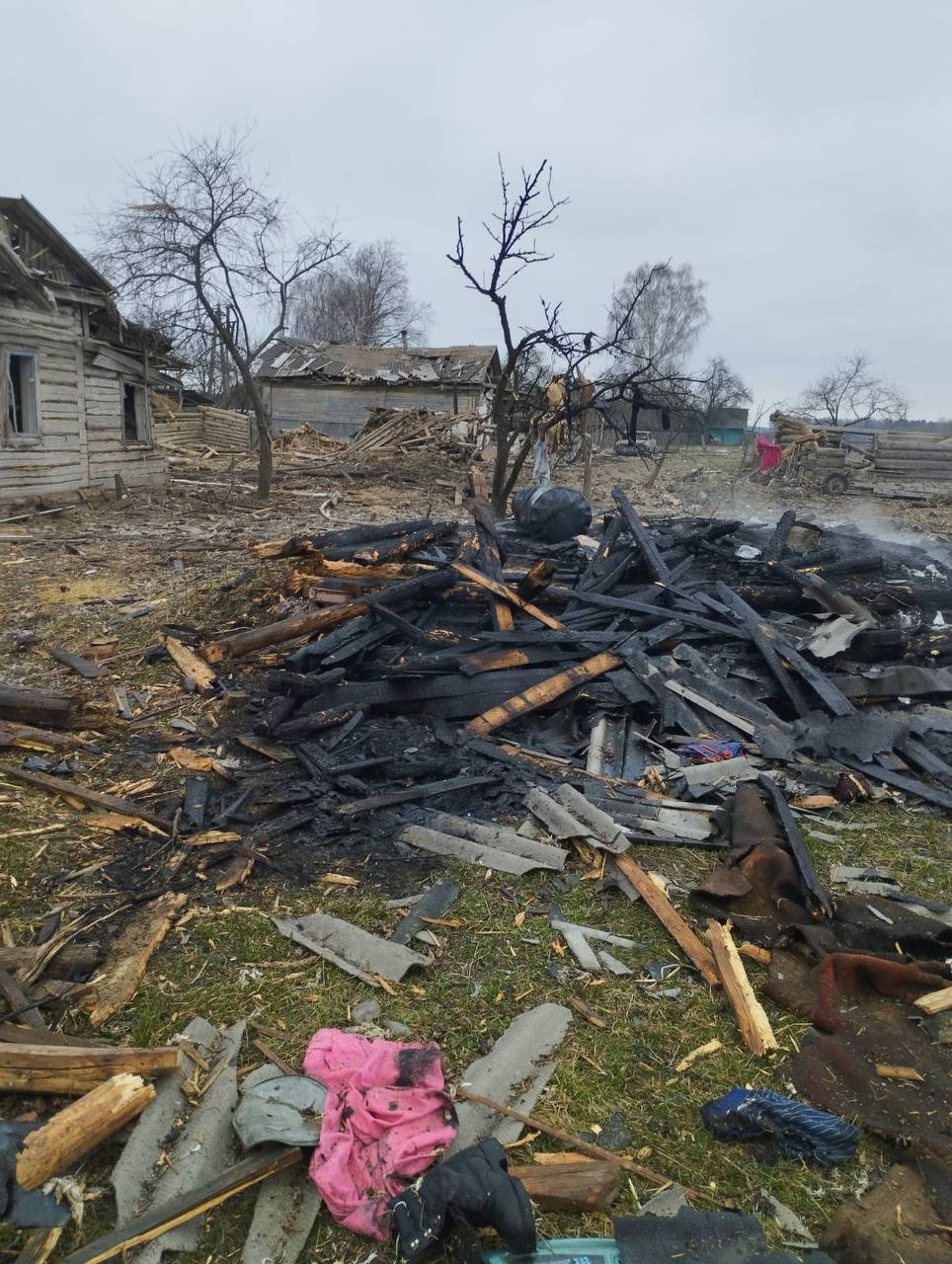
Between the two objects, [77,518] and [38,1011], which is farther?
[77,518]

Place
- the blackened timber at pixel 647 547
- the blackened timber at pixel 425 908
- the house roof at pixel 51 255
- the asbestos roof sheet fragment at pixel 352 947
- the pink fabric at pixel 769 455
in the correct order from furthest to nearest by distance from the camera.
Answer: the pink fabric at pixel 769 455, the house roof at pixel 51 255, the blackened timber at pixel 647 547, the blackened timber at pixel 425 908, the asbestos roof sheet fragment at pixel 352 947

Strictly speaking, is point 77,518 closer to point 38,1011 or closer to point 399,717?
point 399,717

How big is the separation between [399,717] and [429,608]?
171 centimetres

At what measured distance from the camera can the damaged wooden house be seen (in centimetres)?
1444

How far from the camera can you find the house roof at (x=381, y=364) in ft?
105

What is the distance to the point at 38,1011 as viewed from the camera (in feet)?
10.6

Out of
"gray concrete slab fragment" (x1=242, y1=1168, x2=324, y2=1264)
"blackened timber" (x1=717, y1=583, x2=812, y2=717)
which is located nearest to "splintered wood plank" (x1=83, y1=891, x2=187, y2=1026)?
"gray concrete slab fragment" (x1=242, y1=1168, x2=324, y2=1264)

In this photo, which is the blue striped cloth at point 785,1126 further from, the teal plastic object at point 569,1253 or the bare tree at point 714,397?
the bare tree at point 714,397

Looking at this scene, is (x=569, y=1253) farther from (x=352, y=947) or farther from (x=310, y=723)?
(x=310, y=723)

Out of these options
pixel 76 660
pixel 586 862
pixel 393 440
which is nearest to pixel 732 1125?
pixel 586 862

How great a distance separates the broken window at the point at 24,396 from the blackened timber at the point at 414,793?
45.3 feet

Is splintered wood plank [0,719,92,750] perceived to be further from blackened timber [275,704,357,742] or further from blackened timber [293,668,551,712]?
blackened timber [293,668,551,712]

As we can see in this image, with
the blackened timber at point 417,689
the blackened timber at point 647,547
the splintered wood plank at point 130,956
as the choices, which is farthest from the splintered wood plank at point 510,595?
the splintered wood plank at point 130,956

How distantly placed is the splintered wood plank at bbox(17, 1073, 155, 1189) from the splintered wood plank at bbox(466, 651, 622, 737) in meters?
3.70
